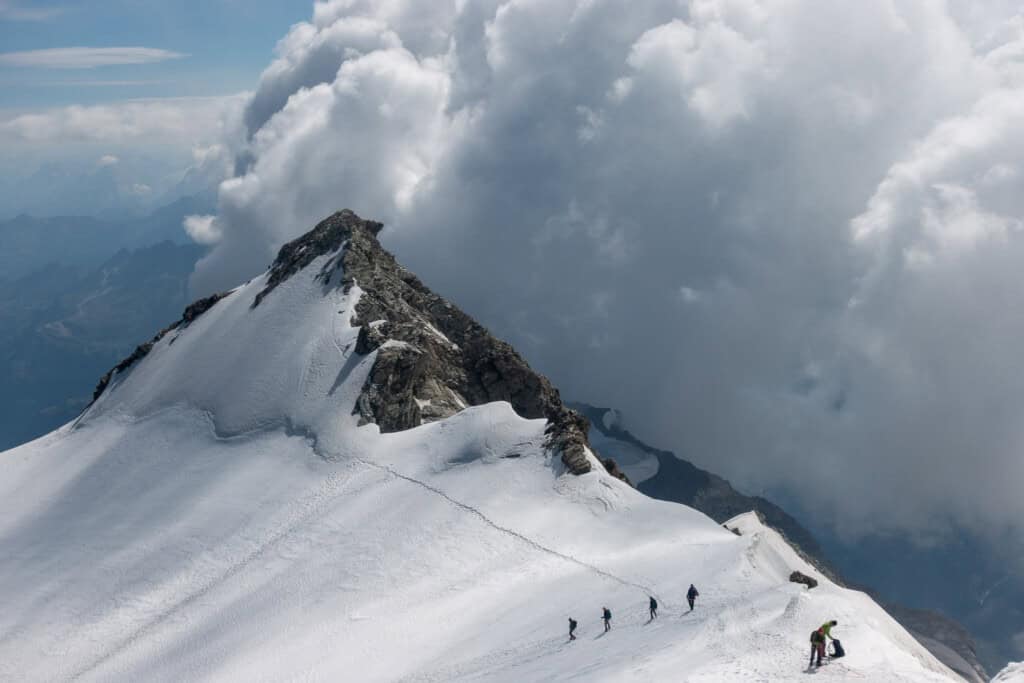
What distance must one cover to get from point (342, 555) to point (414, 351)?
2545cm

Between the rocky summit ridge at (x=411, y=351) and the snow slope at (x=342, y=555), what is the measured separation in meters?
2.18

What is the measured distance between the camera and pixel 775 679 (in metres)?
25.5

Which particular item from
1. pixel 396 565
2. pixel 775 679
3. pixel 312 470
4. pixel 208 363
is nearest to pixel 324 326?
pixel 208 363

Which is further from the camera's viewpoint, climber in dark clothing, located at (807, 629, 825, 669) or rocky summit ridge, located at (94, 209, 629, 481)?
rocky summit ridge, located at (94, 209, 629, 481)

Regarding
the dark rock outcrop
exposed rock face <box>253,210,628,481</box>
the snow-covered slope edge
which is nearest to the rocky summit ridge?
exposed rock face <box>253,210,628,481</box>

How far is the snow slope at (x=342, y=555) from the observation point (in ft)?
114

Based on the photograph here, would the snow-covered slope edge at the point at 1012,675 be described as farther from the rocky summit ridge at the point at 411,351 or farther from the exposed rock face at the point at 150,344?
the exposed rock face at the point at 150,344

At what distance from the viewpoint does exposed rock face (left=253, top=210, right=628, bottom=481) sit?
234 feet

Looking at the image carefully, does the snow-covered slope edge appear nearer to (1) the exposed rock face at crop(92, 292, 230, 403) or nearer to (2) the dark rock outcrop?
(2) the dark rock outcrop

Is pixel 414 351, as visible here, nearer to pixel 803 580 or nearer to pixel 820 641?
pixel 803 580

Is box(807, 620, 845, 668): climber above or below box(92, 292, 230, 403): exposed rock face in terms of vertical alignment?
below

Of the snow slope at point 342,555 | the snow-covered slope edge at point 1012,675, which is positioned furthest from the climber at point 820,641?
the snow-covered slope edge at point 1012,675

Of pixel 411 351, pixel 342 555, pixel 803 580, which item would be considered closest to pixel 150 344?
pixel 411 351

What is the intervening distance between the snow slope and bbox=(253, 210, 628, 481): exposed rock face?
203 cm
